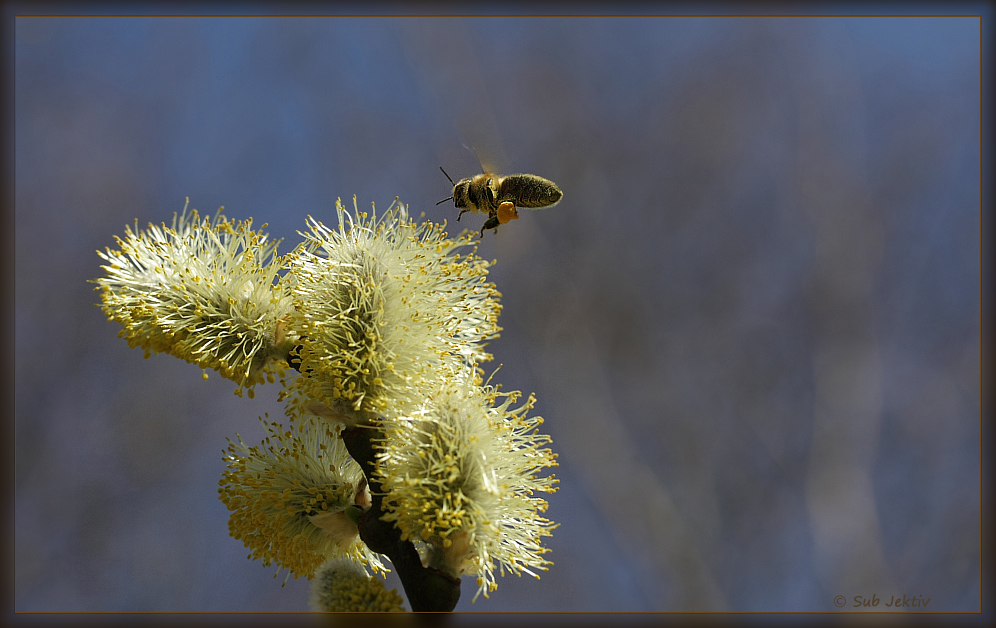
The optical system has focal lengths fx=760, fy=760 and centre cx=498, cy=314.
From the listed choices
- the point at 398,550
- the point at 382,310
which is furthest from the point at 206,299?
the point at 398,550

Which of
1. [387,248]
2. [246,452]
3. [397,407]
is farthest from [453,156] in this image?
[246,452]

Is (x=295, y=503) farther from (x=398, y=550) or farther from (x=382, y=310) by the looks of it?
(x=382, y=310)

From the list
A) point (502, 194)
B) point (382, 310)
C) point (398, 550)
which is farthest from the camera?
point (502, 194)

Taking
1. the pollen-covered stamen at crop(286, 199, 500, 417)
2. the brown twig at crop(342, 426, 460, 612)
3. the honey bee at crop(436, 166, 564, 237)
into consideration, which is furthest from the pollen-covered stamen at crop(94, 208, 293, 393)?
the honey bee at crop(436, 166, 564, 237)

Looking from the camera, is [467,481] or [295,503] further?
[295,503]

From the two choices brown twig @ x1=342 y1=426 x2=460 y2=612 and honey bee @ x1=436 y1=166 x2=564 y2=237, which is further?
honey bee @ x1=436 y1=166 x2=564 y2=237

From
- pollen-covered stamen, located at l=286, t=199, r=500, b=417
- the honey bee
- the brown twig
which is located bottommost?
the brown twig

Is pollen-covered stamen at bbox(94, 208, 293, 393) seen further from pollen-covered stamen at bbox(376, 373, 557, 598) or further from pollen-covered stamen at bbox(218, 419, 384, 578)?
pollen-covered stamen at bbox(376, 373, 557, 598)

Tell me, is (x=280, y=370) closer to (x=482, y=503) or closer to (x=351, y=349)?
(x=351, y=349)

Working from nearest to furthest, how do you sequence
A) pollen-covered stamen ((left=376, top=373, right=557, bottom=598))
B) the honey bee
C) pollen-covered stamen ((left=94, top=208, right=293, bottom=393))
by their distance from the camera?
1. pollen-covered stamen ((left=376, top=373, right=557, bottom=598))
2. pollen-covered stamen ((left=94, top=208, right=293, bottom=393))
3. the honey bee
